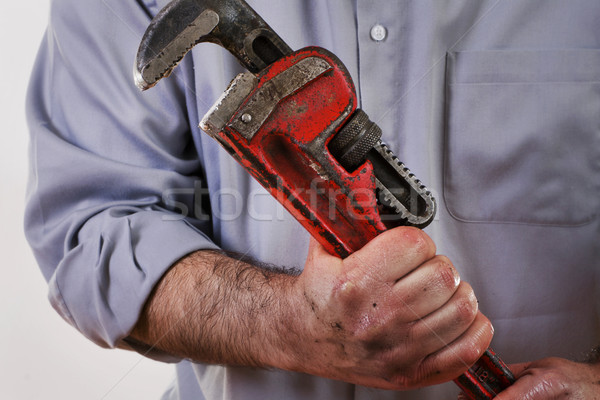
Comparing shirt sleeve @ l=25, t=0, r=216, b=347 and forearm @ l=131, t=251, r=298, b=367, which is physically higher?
shirt sleeve @ l=25, t=0, r=216, b=347

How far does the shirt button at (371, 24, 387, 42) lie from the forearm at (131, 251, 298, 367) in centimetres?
44

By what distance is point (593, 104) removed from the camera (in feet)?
3.00

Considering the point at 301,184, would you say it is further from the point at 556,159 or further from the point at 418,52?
the point at 556,159

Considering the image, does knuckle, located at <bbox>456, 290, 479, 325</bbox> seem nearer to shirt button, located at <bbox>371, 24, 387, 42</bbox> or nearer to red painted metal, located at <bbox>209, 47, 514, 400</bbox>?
red painted metal, located at <bbox>209, 47, 514, 400</bbox>

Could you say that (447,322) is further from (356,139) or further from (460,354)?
Answer: (356,139)

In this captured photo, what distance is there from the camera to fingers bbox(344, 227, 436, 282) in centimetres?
65

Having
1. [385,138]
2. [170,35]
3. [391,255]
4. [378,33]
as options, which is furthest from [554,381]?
[170,35]

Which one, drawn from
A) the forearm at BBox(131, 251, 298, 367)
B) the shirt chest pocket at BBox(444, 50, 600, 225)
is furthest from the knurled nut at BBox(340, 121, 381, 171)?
the shirt chest pocket at BBox(444, 50, 600, 225)

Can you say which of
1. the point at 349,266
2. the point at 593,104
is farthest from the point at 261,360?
the point at 593,104

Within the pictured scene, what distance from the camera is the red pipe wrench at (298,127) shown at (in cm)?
60

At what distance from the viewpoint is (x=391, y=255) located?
647 mm

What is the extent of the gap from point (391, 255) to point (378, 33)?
0.44 meters

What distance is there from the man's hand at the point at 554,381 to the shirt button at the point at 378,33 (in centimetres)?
61

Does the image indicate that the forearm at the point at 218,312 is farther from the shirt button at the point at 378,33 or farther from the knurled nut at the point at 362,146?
the shirt button at the point at 378,33
